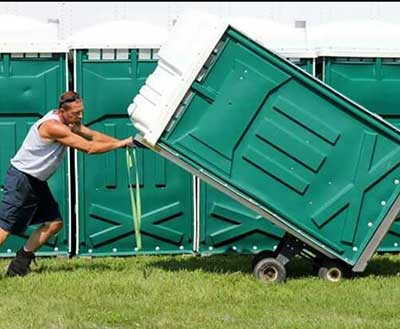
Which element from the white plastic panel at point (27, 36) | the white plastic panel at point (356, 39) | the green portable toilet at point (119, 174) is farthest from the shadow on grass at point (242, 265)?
the white plastic panel at point (27, 36)

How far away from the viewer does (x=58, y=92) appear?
854cm

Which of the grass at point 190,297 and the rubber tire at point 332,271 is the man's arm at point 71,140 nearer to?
the grass at point 190,297

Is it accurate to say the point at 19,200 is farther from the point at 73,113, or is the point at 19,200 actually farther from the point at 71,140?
the point at 73,113

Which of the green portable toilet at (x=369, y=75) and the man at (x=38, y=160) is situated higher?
the green portable toilet at (x=369, y=75)

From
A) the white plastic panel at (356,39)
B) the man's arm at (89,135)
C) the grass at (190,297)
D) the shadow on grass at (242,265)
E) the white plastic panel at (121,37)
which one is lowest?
the shadow on grass at (242,265)

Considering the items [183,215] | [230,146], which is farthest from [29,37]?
[230,146]

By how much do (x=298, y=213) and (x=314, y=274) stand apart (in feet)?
2.72

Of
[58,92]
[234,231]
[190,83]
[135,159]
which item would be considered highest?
[190,83]

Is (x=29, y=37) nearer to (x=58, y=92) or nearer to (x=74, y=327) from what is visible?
(x=58, y=92)

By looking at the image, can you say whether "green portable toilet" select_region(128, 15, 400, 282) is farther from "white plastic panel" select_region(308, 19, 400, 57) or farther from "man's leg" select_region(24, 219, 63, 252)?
"white plastic panel" select_region(308, 19, 400, 57)

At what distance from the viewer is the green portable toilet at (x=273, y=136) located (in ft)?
22.7

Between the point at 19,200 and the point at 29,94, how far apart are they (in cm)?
141

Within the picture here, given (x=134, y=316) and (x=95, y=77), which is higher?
(x=95, y=77)

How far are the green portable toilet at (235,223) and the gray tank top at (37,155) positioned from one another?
1.74m
